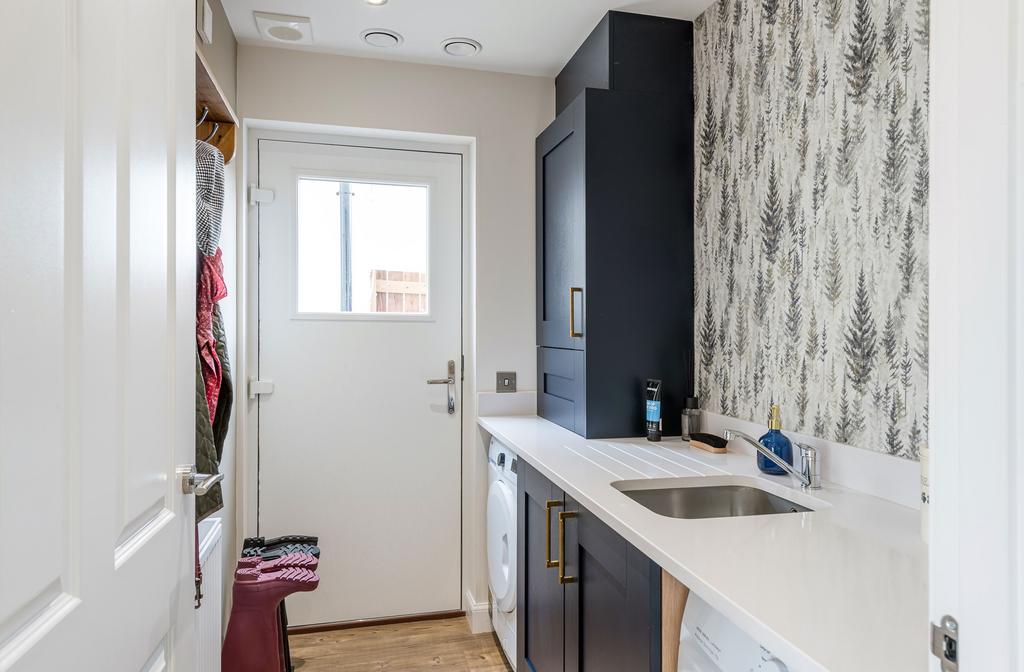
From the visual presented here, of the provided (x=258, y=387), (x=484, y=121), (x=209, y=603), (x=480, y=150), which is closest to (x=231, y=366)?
(x=258, y=387)

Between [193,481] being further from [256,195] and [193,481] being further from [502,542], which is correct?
[256,195]

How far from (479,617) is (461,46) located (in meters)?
2.36

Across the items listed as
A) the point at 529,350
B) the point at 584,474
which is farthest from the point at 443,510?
the point at 584,474

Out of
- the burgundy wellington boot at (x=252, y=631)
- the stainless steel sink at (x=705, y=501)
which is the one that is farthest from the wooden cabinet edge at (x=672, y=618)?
the burgundy wellington boot at (x=252, y=631)

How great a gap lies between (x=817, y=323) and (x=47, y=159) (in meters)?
1.67

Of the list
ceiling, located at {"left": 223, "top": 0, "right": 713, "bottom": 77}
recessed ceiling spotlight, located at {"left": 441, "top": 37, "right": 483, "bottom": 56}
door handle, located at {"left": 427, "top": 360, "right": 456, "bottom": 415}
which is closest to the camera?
ceiling, located at {"left": 223, "top": 0, "right": 713, "bottom": 77}

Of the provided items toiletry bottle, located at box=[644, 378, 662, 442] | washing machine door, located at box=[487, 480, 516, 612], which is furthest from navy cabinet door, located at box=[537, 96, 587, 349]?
washing machine door, located at box=[487, 480, 516, 612]

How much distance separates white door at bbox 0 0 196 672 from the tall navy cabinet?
1442 mm

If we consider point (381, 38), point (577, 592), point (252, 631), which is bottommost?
point (252, 631)

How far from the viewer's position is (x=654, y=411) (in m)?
2.20

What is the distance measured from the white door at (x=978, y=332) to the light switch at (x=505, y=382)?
224cm

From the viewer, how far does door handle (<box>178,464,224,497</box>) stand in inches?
Result: 40.9

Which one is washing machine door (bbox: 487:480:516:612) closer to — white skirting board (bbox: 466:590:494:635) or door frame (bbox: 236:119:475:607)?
white skirting board (bbox: 466:590:494:635)

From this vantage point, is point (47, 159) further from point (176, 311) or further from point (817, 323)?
point (817, 323)
